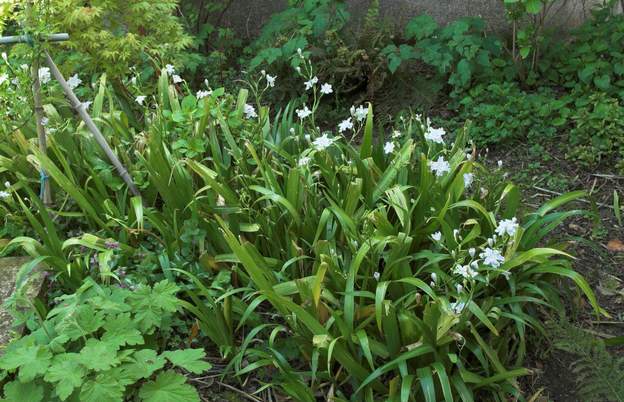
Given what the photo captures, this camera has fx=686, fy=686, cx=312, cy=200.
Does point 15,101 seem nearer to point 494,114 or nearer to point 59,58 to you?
point 59,58

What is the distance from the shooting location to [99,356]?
6.78 ft

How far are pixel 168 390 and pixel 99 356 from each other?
0.79ft

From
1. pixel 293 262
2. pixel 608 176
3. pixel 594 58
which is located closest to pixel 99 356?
pixel 293 262

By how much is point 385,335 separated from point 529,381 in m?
0.60

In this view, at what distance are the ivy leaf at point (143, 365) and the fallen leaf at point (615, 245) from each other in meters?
2.08

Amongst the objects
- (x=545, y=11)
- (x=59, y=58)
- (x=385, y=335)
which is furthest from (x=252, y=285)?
(x=545, y=11)

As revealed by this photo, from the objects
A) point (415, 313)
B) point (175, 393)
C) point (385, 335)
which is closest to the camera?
point (175, 393)

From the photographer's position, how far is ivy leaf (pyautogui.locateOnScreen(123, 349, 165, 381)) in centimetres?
214

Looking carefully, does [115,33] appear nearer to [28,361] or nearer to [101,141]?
[101,141]

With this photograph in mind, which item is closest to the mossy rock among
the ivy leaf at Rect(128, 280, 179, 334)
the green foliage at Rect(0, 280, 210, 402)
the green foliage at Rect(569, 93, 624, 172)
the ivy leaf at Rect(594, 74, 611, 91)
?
the green foliage at Rect(0, 280, 210, 402)

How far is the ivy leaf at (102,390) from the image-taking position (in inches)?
79.0

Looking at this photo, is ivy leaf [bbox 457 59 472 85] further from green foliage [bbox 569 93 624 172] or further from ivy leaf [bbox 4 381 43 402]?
ivy leaf [bbox 4 381 43 402]

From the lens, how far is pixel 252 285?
8.54 feet

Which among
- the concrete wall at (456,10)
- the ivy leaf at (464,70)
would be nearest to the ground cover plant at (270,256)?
the ivy leaf at (464,70)
